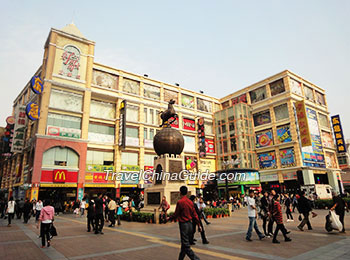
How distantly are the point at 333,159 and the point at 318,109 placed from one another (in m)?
10.5

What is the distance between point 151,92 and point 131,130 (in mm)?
9485

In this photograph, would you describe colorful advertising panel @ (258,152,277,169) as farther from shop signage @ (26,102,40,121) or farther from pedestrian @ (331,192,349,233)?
shop signage @ (26,102,40,121)

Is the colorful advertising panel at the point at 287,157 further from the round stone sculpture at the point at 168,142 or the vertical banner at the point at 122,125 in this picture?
the round stone sculpture at the point at 168,142

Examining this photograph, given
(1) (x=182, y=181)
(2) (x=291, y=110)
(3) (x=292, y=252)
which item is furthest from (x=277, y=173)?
(3) (x=292, y=252)

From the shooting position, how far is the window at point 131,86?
44019 mm

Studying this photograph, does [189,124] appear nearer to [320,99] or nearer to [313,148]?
[313,148]

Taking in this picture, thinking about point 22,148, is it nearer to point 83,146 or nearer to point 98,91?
point 83,146

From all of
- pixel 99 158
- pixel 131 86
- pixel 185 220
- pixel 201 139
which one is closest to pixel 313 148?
pixel 201 139

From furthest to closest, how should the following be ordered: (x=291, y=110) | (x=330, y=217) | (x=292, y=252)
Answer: (x=291, y=110), (x=330, y=217), (x=292, y=252)

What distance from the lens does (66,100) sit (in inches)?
1414

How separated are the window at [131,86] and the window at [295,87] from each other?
→ 94.6ft

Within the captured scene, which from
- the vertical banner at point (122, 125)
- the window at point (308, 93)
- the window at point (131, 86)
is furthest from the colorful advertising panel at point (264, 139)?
the vertical banner at point (122, 125)

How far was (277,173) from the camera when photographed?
141ft

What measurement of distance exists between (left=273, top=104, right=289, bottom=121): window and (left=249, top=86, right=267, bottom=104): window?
405 centimetres
